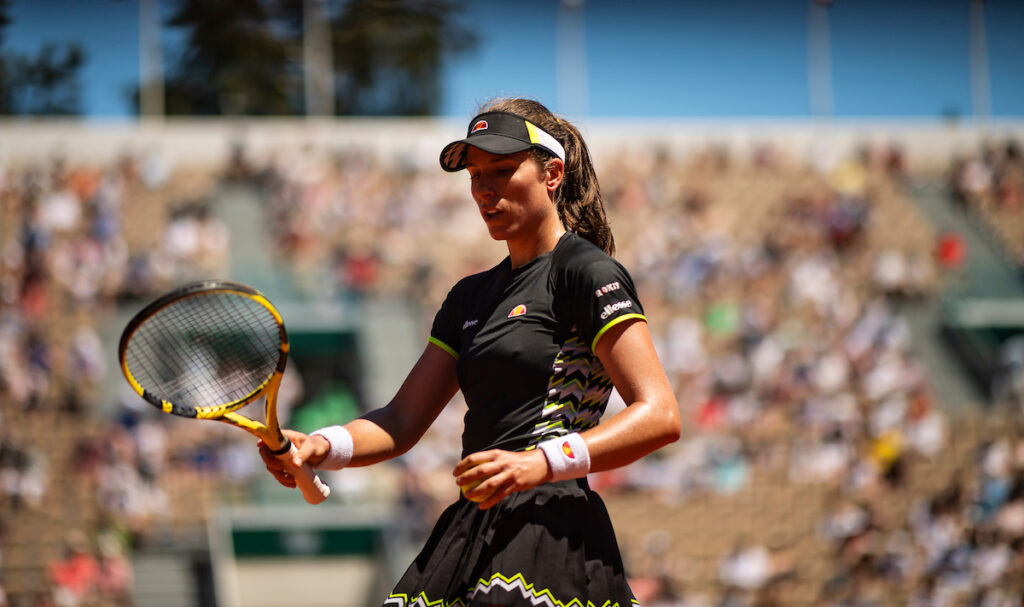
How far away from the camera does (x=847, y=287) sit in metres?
17.1

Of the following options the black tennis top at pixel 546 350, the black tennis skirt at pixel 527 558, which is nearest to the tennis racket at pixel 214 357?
the black tennis skirt at pixel 527 558

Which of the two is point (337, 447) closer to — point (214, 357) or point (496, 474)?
point (496, 474)

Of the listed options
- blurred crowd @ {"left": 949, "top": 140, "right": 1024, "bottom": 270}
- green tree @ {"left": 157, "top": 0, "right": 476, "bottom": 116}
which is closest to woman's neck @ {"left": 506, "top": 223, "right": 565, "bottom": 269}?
blurred crowd @ {"left": 949, "top": 140, "right": 1024, "bottom": 270}

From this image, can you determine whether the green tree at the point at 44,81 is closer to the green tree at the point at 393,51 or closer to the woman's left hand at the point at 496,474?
the green tree at the point at 393,51

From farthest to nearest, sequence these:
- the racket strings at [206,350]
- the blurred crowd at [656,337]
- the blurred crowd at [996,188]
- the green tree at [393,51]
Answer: the green tree at [393,51] < the blurred crowd at [996,188] < the blurred crowd at [656,337] < the racket strings at [206,350]

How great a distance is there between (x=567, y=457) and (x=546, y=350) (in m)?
0.33

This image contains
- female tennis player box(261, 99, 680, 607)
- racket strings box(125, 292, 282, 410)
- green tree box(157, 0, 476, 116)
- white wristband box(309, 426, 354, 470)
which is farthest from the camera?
green tree box(157, 0, 476, 116)

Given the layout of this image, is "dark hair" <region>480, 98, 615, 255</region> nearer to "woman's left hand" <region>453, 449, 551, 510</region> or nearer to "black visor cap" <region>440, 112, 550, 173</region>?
"black visor cap" <region>440, 112, 550, 173</region>

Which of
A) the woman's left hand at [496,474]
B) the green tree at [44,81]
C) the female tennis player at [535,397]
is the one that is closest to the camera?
the woman's left hand at [496,474]

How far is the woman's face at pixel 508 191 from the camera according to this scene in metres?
2.93

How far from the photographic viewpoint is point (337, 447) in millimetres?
3018

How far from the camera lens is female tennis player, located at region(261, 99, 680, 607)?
2.65 meters

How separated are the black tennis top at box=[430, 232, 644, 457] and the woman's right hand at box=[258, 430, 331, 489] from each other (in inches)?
14.3

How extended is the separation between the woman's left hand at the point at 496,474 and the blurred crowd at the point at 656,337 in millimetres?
9049
